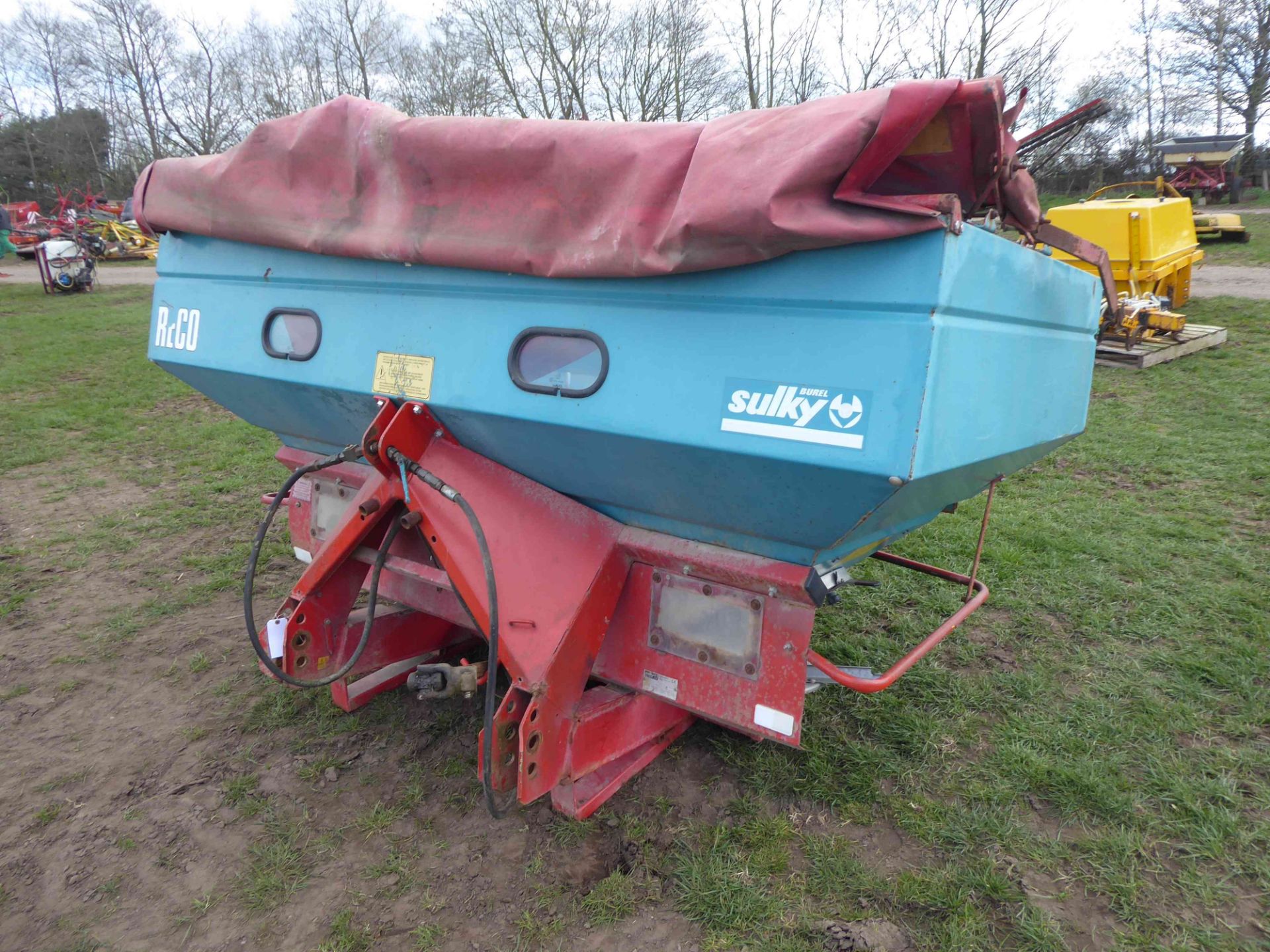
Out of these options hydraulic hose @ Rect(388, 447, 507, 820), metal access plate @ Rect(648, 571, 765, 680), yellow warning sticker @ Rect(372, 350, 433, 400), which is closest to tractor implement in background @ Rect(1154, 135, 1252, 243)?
metal access plate @ Rect(648, 571, 765, 680)

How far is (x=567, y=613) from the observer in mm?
2379

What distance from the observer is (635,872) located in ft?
7.94

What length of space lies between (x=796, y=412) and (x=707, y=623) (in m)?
0.84

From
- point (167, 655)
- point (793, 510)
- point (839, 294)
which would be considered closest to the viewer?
point (839, 294)

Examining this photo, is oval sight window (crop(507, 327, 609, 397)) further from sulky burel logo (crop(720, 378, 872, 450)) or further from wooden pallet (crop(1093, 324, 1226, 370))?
wooden pallet (crop(1093, 324, 1226, 370))

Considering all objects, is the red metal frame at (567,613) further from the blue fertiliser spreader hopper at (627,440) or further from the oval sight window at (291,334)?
the oval sight window at (291,334)

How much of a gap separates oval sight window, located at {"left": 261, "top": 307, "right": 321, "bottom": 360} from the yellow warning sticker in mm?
329

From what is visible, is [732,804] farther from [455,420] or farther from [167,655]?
[167,655]

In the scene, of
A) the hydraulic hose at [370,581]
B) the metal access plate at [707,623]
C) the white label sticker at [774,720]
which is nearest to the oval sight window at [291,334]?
the hydraulic hose at [370,581]

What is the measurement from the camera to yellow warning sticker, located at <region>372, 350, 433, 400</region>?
250 cm

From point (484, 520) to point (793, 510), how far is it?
969 mm

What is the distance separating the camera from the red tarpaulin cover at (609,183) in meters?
1.74

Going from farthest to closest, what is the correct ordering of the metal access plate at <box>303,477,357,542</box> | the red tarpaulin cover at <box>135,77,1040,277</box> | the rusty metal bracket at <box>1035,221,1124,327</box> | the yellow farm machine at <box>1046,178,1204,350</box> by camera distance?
1. the yellow farm machine at <box>1046,178,1204,350</box>
2. the metal access plate at <box>303,477,357,542</box>
3. the rusty metal bracket at <box>1035,221,1124,327</box>
4. the red tarpaulin cover at <box>135,77,1040,277</box>

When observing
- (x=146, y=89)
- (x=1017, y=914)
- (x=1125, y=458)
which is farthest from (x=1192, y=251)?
(x=146, y=89)
